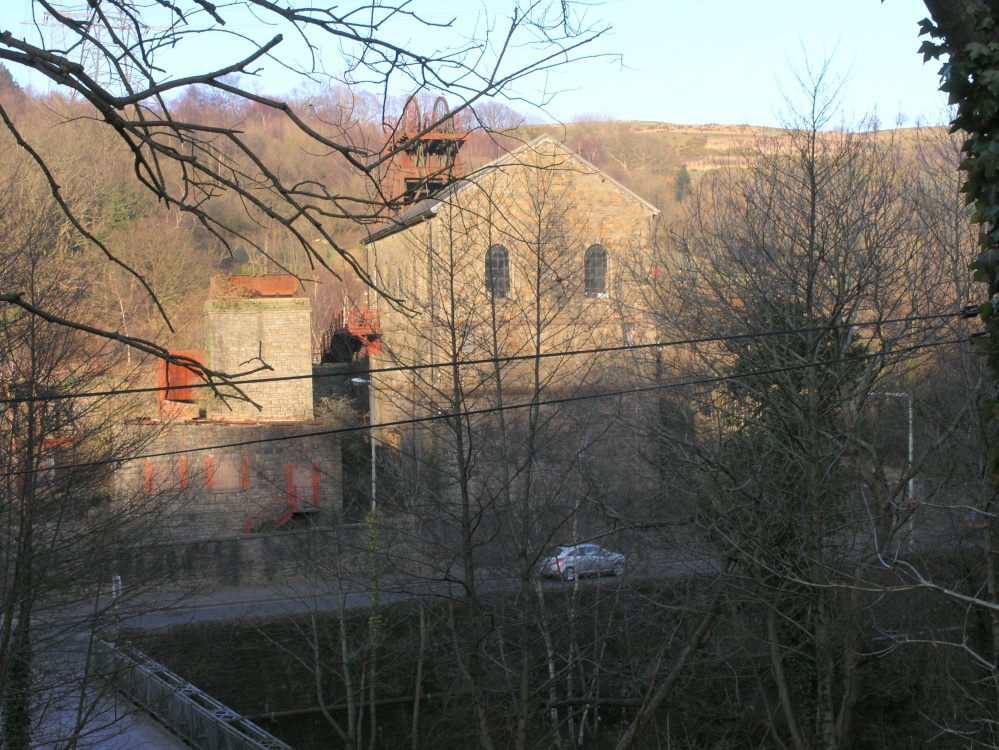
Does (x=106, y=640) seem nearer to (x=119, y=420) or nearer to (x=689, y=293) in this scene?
(x=119, y=420)

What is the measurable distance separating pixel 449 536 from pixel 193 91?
10333 millimetres

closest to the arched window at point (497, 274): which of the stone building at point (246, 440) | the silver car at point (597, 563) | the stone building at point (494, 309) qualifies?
the stone building at point (494, 309)

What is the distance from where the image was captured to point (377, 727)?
18.3 m

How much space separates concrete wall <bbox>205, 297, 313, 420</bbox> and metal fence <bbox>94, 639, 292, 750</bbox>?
13.0 meters

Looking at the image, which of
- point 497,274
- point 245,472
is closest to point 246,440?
point 245,472

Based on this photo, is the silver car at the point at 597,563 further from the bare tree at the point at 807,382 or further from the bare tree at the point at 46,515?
the bare tree at the point at 46,515

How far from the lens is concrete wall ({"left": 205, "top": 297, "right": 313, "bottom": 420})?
2769 cm

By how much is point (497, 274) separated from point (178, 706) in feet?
36.0

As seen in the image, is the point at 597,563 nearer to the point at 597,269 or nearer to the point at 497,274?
the point at 497,274

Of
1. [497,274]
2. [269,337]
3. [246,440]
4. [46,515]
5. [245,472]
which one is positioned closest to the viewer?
[46,515]

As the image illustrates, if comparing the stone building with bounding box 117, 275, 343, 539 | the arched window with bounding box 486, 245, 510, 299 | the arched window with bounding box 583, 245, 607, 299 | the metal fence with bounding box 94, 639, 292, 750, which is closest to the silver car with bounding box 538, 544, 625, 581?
the stone building with bounding box 117, 275, 343, 539

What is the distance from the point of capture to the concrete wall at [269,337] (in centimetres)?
2769

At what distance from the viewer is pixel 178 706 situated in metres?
14.2

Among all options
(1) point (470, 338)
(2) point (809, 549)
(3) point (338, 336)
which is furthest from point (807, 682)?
(3) point (338, 336)
